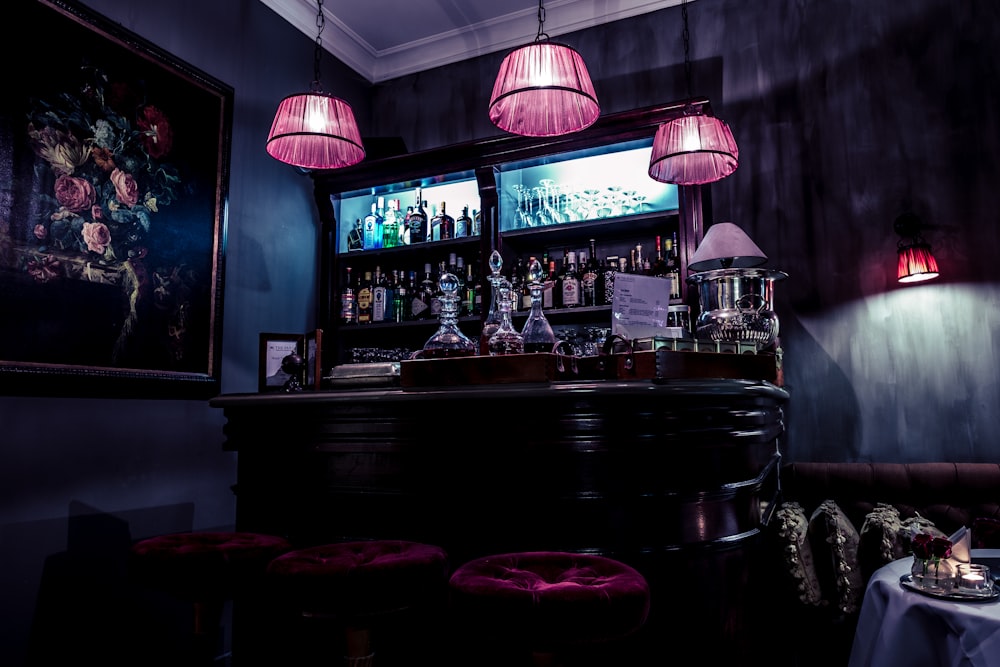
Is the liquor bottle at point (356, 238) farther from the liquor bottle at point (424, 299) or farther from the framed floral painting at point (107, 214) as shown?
the framed floral painting at point (107, 214)

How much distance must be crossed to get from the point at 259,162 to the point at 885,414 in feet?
11.9

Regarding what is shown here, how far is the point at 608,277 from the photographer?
12.2 ft

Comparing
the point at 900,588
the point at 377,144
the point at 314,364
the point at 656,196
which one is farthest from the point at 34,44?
the point at 900,588

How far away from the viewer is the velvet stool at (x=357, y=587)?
1339mm

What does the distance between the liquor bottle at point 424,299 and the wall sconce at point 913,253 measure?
255cm

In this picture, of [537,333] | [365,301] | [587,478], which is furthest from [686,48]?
[587,478]

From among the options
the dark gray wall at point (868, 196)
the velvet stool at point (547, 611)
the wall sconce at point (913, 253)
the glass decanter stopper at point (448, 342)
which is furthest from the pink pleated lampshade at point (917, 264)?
the velvet stool at point (547, 611)

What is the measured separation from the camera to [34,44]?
104 inches

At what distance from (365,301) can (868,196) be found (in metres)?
2.94

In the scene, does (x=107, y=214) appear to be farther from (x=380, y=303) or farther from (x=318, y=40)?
(x=380, y=303)

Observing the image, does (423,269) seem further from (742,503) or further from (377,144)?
(742,503)

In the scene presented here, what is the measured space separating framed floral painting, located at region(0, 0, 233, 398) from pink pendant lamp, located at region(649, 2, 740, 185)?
7.31 ft

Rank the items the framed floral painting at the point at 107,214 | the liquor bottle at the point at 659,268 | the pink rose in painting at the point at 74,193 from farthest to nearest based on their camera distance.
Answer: the liquor bottle at the point at 659,268, the pink rose in painting at the point at 74,193, the framed floral painting at the point at 107,214

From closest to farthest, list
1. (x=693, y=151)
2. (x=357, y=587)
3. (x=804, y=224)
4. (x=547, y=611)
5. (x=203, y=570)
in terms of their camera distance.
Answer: (x=547, y=611)
(x=357, y=587)
(x=203, y=570)
(x=693, y=151)
(x=804, y=224)
